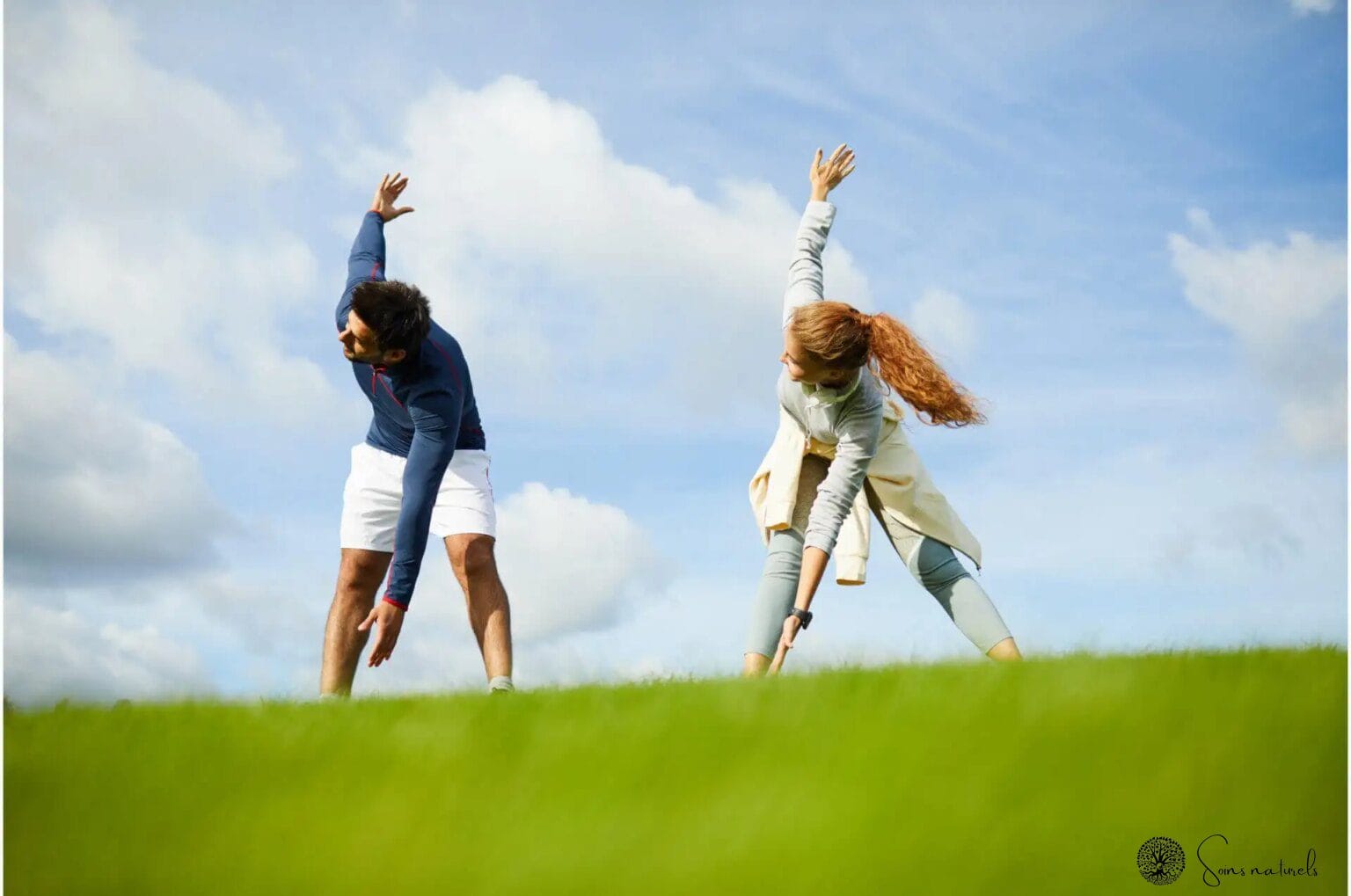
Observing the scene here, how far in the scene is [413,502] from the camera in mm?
4887

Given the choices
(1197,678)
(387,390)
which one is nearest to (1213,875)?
(1197,678)

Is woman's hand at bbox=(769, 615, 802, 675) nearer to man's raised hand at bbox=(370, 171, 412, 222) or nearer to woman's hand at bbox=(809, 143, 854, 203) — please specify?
woman's hand at bbox=(809, 143, 854, 203)

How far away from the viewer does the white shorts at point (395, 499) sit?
5316mm

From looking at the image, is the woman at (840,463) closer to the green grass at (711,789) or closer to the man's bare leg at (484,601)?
the green grass at (711,789)

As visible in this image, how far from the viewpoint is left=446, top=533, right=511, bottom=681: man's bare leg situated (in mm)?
5273

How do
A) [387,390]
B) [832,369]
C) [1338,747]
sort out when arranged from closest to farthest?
[1338,747] < [832,369] < [387,390]

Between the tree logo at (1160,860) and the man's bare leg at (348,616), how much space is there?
3.53 metres

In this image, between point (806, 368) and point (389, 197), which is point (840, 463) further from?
point (389, 197)

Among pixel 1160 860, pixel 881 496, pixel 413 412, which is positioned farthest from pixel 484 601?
pixel 1160 860

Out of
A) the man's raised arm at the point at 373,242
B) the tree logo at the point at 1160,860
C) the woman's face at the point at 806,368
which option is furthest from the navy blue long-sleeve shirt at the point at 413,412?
the tree logo at the point at 1160,860

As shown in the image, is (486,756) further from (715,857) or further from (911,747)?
(911,747)

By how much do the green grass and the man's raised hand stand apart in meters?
2.51

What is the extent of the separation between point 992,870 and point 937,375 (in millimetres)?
2106

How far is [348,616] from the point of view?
5453 millimetres
